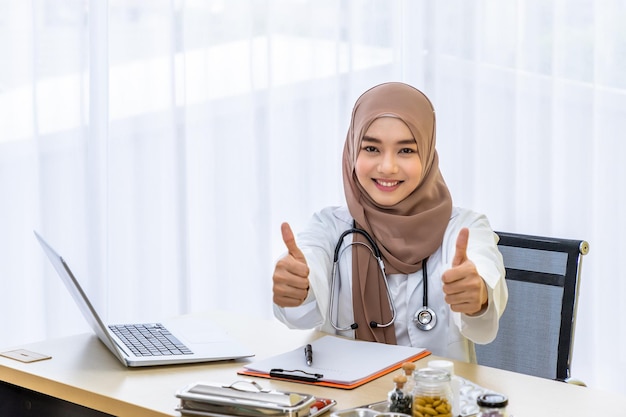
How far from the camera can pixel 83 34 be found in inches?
107

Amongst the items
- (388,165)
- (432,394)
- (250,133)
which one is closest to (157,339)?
(388,165)

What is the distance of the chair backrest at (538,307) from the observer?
1.93 metres

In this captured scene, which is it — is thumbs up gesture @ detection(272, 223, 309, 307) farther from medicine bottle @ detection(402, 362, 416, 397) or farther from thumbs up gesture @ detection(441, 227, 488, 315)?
medicine bottle @ detection(402, 362, 416, 397)

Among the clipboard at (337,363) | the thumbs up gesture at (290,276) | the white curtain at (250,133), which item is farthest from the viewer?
the white curtain at (250,133)

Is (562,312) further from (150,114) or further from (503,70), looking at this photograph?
(150,114)

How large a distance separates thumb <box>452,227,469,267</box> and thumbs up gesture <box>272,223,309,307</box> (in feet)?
0.99

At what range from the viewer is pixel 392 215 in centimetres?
198

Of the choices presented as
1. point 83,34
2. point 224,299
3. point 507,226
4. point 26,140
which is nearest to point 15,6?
point 83,34

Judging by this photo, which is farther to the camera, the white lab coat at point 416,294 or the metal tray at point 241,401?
the white lab coat at point 416,294

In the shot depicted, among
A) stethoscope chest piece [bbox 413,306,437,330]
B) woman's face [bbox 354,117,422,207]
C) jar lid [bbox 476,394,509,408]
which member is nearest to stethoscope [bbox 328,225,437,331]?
stethoscope chest piece [bbox 413,306,437,330]

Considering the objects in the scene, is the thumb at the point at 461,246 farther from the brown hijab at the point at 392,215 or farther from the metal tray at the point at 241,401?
the metal tray at the point at 241,401

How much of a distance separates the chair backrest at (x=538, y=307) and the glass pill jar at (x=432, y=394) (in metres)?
0.82

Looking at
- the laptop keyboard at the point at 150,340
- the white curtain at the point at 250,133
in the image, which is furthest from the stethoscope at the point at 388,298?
the white curtain at the point at 250,133

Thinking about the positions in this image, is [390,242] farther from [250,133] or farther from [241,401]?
[250,133]
